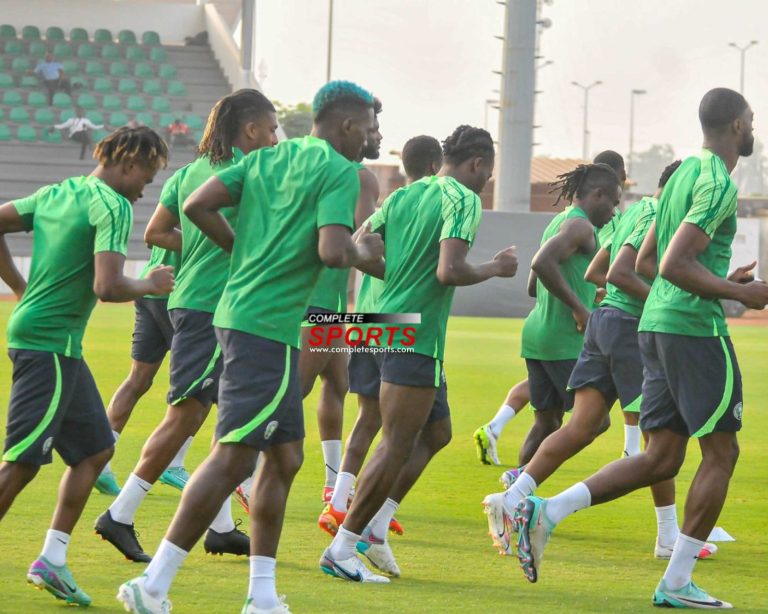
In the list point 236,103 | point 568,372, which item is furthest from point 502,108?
point 236,103

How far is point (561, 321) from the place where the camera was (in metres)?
8.43

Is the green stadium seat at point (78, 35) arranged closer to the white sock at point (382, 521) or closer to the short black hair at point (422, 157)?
the short black hair at point (422, 157)

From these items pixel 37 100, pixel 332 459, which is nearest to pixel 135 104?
pixel 37 100

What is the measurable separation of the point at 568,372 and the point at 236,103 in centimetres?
298

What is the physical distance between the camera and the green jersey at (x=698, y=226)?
5.79 meters

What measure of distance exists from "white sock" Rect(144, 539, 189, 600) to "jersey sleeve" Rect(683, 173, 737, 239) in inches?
97.4

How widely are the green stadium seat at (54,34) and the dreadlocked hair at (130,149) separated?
41.5 m

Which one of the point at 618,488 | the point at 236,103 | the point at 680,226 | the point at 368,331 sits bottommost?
the point at 618,488

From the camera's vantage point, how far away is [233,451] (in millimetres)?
5199

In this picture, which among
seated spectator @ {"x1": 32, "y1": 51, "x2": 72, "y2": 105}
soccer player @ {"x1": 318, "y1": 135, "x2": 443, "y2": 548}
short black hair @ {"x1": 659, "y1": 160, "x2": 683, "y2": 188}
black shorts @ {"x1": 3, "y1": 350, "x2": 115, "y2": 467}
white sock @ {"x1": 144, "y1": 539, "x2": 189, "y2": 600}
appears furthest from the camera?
seated spectator @ {"x1": 32, "y1": 51, "x2": 72, "y2": 105}

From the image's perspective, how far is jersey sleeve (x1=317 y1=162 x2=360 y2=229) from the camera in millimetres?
5164

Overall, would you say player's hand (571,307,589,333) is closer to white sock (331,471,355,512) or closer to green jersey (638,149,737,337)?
white sock (331,471,355,512)

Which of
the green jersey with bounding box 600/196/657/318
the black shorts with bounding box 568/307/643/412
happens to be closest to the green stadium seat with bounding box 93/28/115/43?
the green jersey with bounding box 600/196/657/318

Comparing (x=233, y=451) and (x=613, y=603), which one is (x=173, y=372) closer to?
(x=233, y=451)
